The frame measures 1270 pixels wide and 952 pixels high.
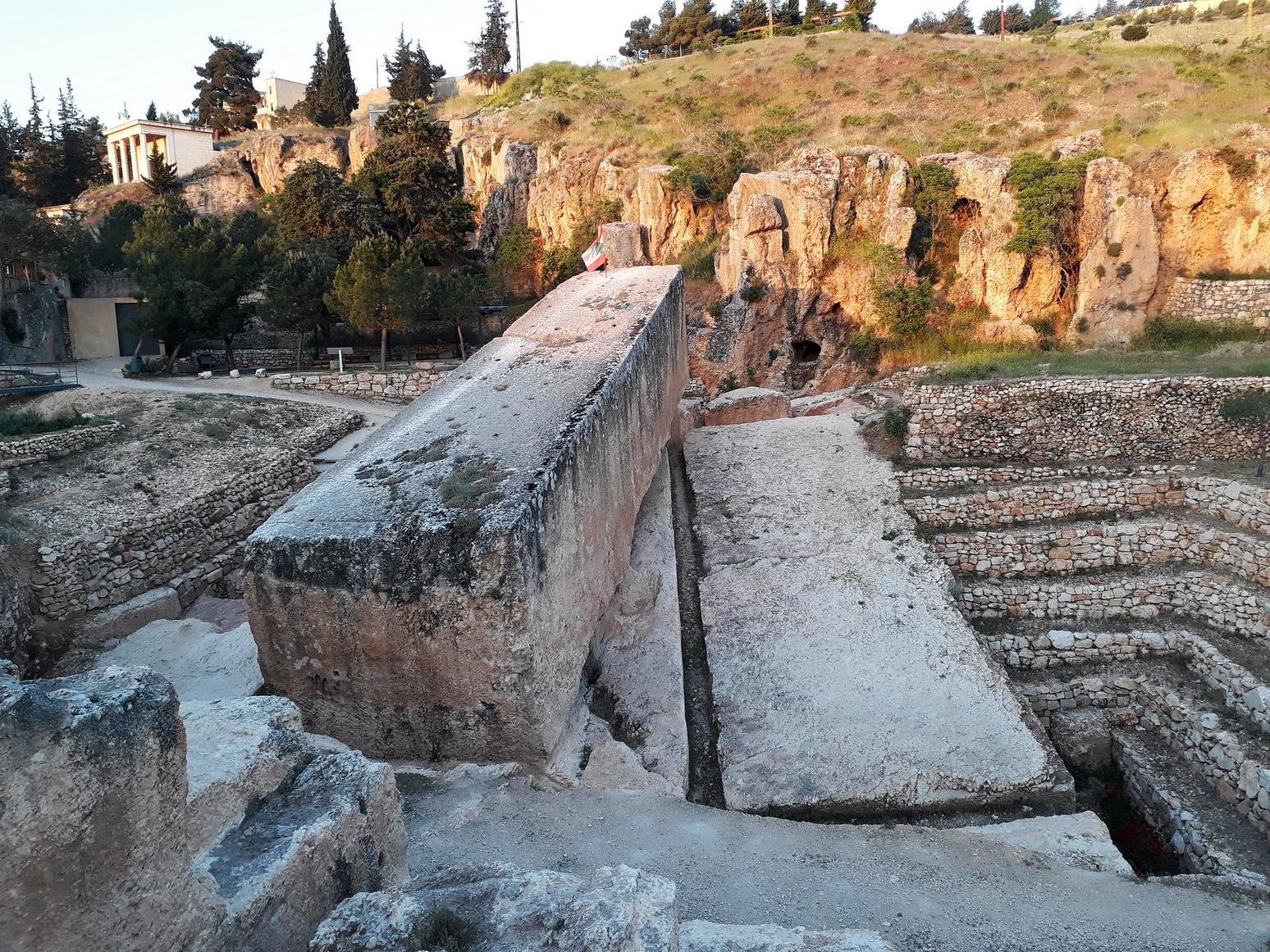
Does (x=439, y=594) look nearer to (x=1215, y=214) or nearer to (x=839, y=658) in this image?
(x=839, y=658)

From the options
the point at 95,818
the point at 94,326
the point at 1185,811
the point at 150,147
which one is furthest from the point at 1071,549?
the point at 150,147

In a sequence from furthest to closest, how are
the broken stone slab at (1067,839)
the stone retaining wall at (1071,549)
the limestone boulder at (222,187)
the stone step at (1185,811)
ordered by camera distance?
the limestone boulder at (222,187)
the stone retaining wall at (1071,549)
the stone step at (1185,811)
the broken stone slab at (1067,839)

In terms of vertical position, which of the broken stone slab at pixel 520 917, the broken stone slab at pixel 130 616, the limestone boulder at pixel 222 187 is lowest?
the broken stone slab at pixel 130 616

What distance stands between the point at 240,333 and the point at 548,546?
20.9 m

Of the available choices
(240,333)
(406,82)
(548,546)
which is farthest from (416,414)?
(406,82)

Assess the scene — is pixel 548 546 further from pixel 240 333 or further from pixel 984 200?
pixel 240 333

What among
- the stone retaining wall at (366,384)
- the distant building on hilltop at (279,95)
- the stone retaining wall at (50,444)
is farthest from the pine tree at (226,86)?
the stone retaining wall at (50,444)

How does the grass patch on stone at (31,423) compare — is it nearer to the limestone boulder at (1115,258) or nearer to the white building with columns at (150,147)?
the limestone boulder at (1115,258)

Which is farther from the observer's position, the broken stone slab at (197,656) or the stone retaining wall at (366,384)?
the stone retaining wall at (366,384)

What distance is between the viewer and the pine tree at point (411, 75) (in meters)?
40.2

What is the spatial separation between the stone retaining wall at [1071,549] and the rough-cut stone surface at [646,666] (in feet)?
12.3

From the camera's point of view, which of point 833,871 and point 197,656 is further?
point 197,656

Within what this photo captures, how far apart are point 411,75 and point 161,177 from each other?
43.7ft

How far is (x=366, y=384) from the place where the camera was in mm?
17250
